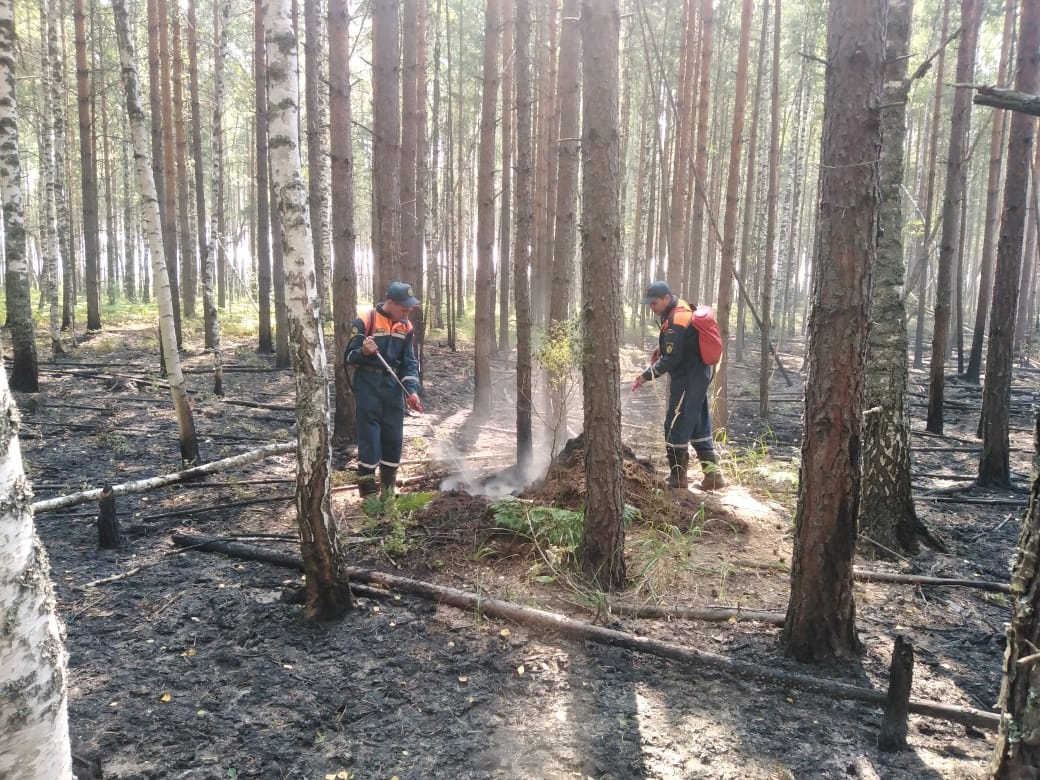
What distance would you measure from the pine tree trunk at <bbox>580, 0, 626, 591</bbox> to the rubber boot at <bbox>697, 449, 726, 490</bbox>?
2795 millimetres

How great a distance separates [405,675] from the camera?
142 inches

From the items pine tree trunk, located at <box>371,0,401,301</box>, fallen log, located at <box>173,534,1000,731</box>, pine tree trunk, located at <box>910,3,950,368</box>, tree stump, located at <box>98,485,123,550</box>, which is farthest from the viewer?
pine tree trunk, located at <box>910,3,950,368</box>

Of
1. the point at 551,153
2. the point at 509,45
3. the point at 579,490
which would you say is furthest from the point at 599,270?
the point at 509,45

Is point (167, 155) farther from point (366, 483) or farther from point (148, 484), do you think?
point (366, 483)

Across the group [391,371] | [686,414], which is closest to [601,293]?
[391,371]

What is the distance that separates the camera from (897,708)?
116 inches

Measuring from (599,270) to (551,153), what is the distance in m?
11.4

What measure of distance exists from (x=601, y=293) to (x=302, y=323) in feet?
6.21

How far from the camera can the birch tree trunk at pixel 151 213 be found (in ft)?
20.7

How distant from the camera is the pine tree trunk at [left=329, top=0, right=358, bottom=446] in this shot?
26.2ft

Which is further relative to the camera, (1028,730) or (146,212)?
(146,212)

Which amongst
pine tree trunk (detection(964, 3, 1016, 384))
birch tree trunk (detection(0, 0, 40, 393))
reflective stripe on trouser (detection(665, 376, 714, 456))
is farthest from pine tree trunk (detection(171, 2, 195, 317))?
pine tree trunk (detection(964, 3, 1016, 384))

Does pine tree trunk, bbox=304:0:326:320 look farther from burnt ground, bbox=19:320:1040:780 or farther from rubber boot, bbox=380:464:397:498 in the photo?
burnt ground, bbox=19:320:1040:780

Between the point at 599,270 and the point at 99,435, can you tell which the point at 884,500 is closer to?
the point at 599,270
